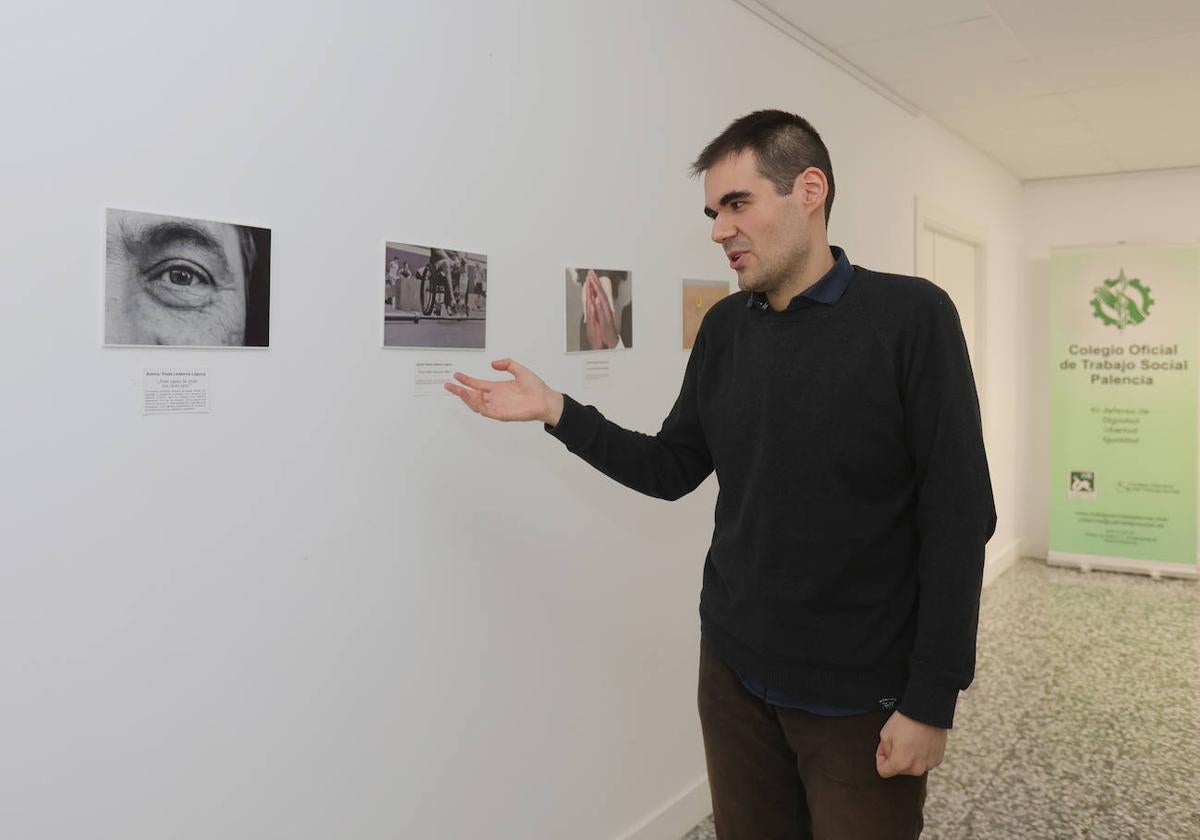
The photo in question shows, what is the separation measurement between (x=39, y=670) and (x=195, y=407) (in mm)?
450

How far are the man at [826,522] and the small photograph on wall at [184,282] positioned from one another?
0.81m

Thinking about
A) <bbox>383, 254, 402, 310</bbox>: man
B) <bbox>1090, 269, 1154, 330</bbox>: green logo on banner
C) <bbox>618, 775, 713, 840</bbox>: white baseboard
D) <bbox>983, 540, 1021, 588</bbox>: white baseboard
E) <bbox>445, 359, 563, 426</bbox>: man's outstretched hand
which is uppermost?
<bbox>1090, 269, 1154, 330</bbox>: green logo on banner

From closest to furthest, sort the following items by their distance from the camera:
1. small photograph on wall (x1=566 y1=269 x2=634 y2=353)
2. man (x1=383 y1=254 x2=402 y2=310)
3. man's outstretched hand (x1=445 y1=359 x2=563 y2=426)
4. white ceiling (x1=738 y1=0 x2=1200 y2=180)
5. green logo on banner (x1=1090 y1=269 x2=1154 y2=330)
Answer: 1. man's outstretched hand (x1=445 y1=359 x2=563 y2=426)
2. man (x1=383 y1=254 x2=402 y2=310)
3. small photograph on wall (x1=566 y1=269 x2=634 y2=353)
4. white ceiling (x1=738 y1=0 x2=1200 y2=180)
5. green logo on banner (x1=1090 y1=269 x2=1154 y2=330)

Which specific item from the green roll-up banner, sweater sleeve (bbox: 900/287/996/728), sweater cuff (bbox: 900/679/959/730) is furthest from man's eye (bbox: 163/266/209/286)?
the green roll-up banner

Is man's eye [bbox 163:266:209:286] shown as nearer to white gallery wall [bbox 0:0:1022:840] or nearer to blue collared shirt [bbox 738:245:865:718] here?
white gallery wall [bbox 0:0:1022:840]

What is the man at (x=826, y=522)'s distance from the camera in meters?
1.38

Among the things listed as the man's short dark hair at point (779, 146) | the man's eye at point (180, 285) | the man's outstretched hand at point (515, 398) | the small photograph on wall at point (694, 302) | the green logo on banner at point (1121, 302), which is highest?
the green logo on banner at point (1121, 302)

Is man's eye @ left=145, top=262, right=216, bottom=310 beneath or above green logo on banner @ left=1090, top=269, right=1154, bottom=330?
beneath

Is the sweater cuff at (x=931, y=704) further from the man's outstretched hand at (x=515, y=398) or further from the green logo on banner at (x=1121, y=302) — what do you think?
the green logo on banner at (x=1121, y=302)

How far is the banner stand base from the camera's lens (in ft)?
18.8

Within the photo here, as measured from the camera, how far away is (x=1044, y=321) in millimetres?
6441

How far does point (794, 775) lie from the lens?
1.55m

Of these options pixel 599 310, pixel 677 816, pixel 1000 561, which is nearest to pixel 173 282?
pixel 599 310

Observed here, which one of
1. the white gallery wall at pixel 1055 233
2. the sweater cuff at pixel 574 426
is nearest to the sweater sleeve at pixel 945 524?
the sweater cuff at pixel 574 426
